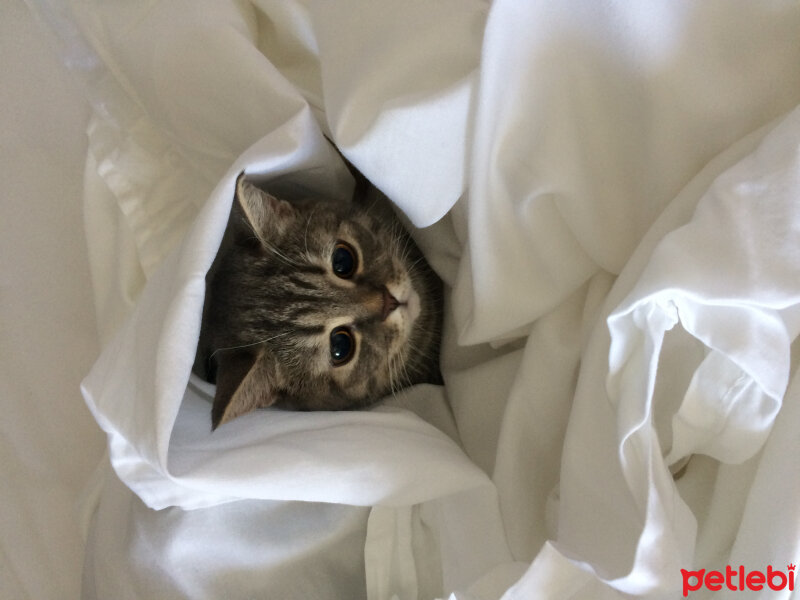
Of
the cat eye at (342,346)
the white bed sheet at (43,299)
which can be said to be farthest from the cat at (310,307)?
the white bed sheet at (43,299)

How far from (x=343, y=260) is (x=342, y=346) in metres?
0.15

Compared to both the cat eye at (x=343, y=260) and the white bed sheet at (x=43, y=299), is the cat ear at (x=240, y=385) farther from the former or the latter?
the white bed sheet at (x=43, y=299)

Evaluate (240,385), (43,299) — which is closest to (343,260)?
(240,385)

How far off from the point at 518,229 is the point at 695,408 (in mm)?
315

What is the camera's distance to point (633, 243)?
2.60ft

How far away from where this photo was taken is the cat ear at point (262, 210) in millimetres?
818

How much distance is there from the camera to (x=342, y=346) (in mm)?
1041

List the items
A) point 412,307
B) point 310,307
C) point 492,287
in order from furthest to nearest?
point 412,307 → point 310,307 → point 492,287

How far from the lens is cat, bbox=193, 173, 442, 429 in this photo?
99 centimetres

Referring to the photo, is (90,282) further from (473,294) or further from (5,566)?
(473,294)

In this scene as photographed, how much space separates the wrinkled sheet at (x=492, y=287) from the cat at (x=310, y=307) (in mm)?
87

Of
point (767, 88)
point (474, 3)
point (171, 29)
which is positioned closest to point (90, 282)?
point (171, 29)

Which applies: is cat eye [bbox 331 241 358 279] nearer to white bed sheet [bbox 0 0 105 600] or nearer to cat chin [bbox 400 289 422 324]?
cat chin [bbox 400 289 422 324]

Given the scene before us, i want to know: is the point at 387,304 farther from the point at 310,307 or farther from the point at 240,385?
the point at 240,385
